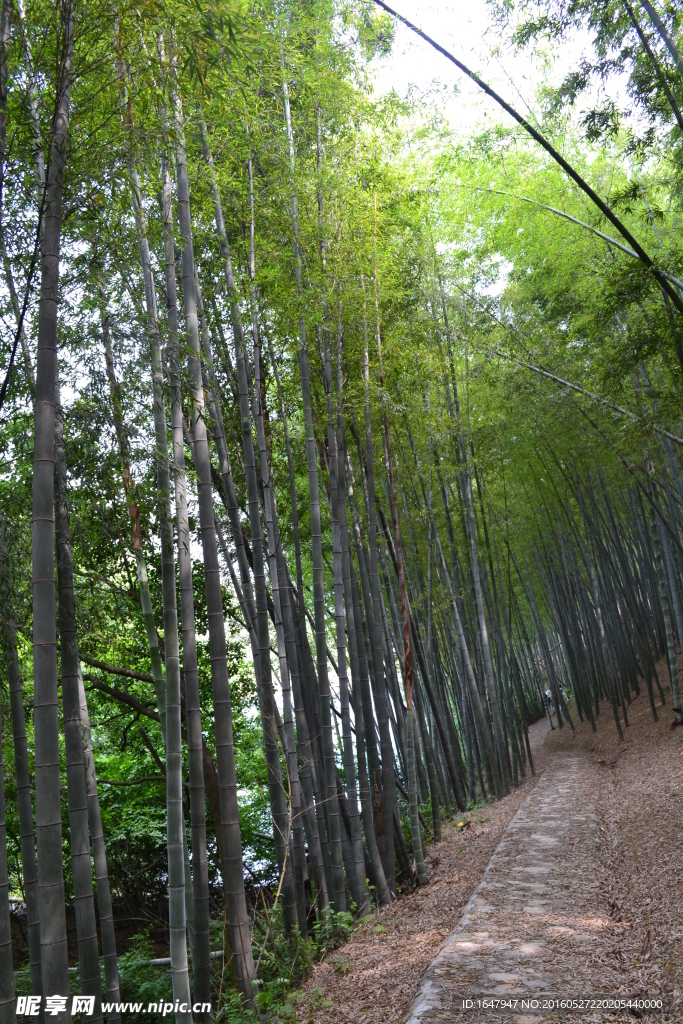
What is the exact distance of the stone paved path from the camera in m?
2.53

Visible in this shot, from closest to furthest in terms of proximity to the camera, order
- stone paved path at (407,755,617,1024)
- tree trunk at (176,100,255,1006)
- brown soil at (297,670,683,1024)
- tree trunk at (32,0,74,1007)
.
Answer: tree trunk at (32,0,74,1007) → stone paved path at (407,755,617,1024) → brown soil at (297,670,683,1024) → tree trunk at (176,100,255,1006)

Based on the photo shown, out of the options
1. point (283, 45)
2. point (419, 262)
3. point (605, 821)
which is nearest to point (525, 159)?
point (419, 262)

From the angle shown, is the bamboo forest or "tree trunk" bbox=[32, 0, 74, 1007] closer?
"tree trunk" bbox=[32, 0, 74, 1007]

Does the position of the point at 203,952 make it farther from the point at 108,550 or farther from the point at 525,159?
the point at 525,159

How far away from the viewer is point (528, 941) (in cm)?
309

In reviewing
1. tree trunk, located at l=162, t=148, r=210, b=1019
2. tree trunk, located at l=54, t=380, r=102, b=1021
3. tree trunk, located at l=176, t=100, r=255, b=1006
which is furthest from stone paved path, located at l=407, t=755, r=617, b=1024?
tree trunk, located at l=54, t=380, r=102, b=1021

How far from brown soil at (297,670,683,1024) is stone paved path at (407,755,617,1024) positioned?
0.24ft

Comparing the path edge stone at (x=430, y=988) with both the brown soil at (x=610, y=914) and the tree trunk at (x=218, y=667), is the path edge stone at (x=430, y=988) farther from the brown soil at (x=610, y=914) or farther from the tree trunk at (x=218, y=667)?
the tree trunk at (x=218, y=667)

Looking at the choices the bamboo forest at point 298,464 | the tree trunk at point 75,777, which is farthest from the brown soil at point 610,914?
the tree trunk at point 75,777

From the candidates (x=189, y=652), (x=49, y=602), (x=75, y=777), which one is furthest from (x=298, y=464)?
(x=49, y=602)

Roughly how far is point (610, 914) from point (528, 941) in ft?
1.87

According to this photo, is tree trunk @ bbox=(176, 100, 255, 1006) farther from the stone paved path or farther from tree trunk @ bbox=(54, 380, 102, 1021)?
the stone paved path

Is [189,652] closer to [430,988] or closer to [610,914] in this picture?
[430,988]

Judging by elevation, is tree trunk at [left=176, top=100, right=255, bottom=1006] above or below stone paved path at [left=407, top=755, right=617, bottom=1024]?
above
